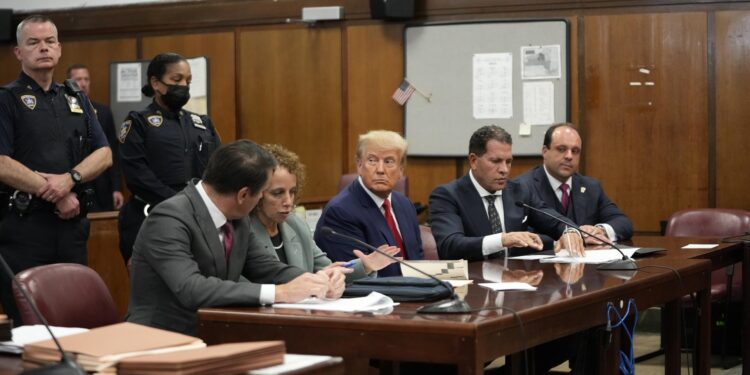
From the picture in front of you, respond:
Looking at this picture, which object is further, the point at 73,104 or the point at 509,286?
the point at 73,104

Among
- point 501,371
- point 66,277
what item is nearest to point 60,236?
point 66,277

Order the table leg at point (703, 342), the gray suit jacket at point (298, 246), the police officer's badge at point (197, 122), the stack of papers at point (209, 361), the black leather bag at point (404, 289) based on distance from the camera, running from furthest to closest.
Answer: the police officer's badge at point (197, 122) → the table leg at point (703, 342) → the gray suit jacket at point (298, 246) → the black leather bag at point (404, 289) → the stack of papers at point (209, 361)

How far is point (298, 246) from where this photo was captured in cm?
420

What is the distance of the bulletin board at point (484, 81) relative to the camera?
26.8 feet

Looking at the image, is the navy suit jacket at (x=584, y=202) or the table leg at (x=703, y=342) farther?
the navy suit jacket at (x=584, y=202)

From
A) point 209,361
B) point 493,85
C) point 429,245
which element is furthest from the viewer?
point 493,85

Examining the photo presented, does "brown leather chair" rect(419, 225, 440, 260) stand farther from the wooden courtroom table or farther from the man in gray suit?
the man in gray suit

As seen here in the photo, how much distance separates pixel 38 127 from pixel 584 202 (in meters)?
2.88

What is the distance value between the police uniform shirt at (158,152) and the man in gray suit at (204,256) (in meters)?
1.95

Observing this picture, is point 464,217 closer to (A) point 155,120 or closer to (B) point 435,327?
(A) point 155,120

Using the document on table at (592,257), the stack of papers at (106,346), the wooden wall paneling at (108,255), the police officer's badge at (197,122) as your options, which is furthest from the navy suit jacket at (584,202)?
the stack of papers at (106,346)

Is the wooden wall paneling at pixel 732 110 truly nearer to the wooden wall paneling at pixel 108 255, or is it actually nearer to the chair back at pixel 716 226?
the chair back at pixel 716 226

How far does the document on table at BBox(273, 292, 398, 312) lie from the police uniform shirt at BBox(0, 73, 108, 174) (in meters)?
1.87

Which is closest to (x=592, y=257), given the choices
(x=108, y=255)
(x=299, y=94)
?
(x=108, y=255)
